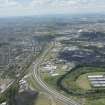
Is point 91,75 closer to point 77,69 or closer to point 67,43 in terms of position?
point 77,69

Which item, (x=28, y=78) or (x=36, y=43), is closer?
(x=28, y=78)

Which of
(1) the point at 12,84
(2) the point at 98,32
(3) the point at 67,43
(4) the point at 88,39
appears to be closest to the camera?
(1) the point at 12,84

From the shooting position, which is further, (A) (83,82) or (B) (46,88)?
(A) (83,82)

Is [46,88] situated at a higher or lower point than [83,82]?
higher

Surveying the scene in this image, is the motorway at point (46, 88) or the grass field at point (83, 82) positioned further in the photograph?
the grass field at point (83, 82)

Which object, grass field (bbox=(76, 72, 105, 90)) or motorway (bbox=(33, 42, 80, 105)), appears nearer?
motorway (bbox=(33, 42, 80, 105))

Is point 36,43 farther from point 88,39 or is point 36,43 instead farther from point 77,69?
point 77,69

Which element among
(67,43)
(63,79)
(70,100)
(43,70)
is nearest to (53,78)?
(63,79)

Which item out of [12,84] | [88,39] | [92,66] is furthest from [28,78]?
[88,39]

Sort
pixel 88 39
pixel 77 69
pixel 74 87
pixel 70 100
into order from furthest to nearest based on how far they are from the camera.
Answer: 1. pixel 88 39
2. pixel 77 69
3. pixel 74 87
4. pixel 70 100
